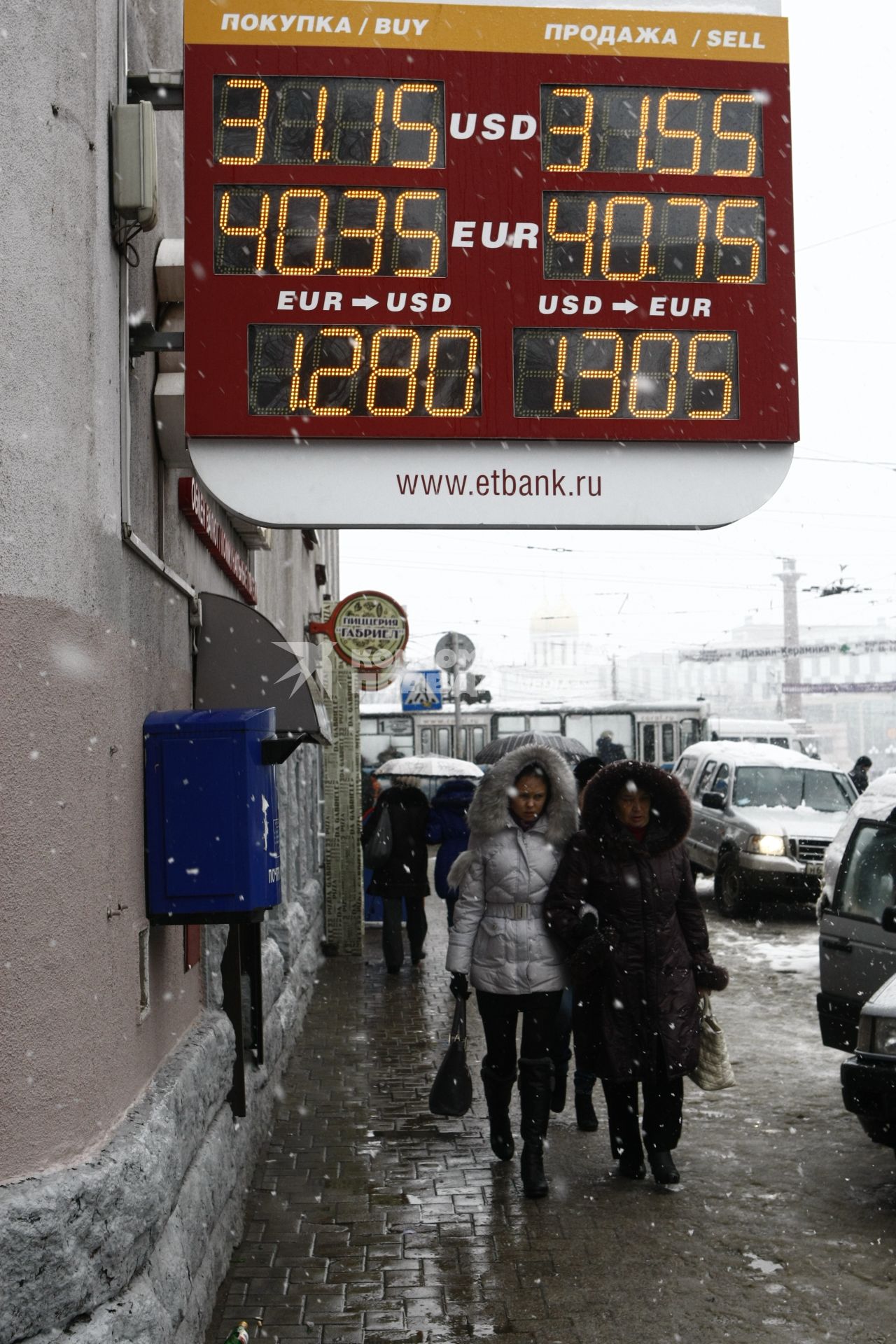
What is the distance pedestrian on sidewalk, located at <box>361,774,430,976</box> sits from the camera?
12875mm

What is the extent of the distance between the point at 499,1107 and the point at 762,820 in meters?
10.9

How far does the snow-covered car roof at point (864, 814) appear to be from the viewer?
8297 mm

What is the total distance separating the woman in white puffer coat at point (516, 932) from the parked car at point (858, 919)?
76.7 inches

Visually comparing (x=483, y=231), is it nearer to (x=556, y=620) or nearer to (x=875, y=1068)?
(x=875, y=1068)

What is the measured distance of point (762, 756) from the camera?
19547mm

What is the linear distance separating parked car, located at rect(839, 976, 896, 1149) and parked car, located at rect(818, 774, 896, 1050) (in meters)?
1.27

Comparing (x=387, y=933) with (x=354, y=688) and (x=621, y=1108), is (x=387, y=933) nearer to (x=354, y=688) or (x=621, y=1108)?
(x=354, y=688)

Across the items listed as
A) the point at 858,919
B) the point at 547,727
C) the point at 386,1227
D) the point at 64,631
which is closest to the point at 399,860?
the point at 858,919

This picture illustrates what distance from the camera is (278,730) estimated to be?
6832 mm

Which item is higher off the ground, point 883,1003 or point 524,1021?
point 883,1003

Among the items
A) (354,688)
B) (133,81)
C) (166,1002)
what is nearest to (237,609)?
(166,1002)

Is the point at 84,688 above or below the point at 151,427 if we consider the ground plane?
below

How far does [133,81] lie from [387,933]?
914 centimetres

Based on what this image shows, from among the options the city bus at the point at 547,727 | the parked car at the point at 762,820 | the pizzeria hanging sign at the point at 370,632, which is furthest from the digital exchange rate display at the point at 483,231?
the city bus at the point at 547,727
